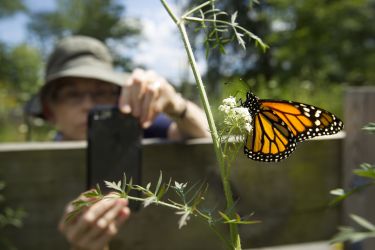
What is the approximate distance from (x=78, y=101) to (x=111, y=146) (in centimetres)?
125

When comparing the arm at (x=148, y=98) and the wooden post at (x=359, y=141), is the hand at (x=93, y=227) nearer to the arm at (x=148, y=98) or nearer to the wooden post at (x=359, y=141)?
the arm at (x=148, y=98)

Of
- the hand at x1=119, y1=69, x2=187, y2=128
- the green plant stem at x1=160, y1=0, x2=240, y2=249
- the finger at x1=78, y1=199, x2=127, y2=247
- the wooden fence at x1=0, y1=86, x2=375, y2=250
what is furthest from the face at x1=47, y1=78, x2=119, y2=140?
the green plant stem at x1=160, y1=0, x2=240, y2=249

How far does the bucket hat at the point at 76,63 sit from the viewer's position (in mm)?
2514

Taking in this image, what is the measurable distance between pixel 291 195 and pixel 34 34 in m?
7.49

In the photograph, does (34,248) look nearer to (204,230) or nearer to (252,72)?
(204,230)

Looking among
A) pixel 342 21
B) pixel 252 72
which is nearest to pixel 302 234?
pixel 342 21

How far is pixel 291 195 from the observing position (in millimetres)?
2117

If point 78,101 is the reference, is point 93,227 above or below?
below

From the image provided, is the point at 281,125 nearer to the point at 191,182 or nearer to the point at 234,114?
the point at 234,114

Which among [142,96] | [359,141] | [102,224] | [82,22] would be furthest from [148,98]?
[82,22]

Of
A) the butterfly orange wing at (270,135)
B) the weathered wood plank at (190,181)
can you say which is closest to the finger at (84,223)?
the weathered wood plank at (190,181)

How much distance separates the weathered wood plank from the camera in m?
1.87

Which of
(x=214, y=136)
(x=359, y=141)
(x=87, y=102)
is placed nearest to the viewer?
(x=214, y=136)

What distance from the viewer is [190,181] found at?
5.54ft
